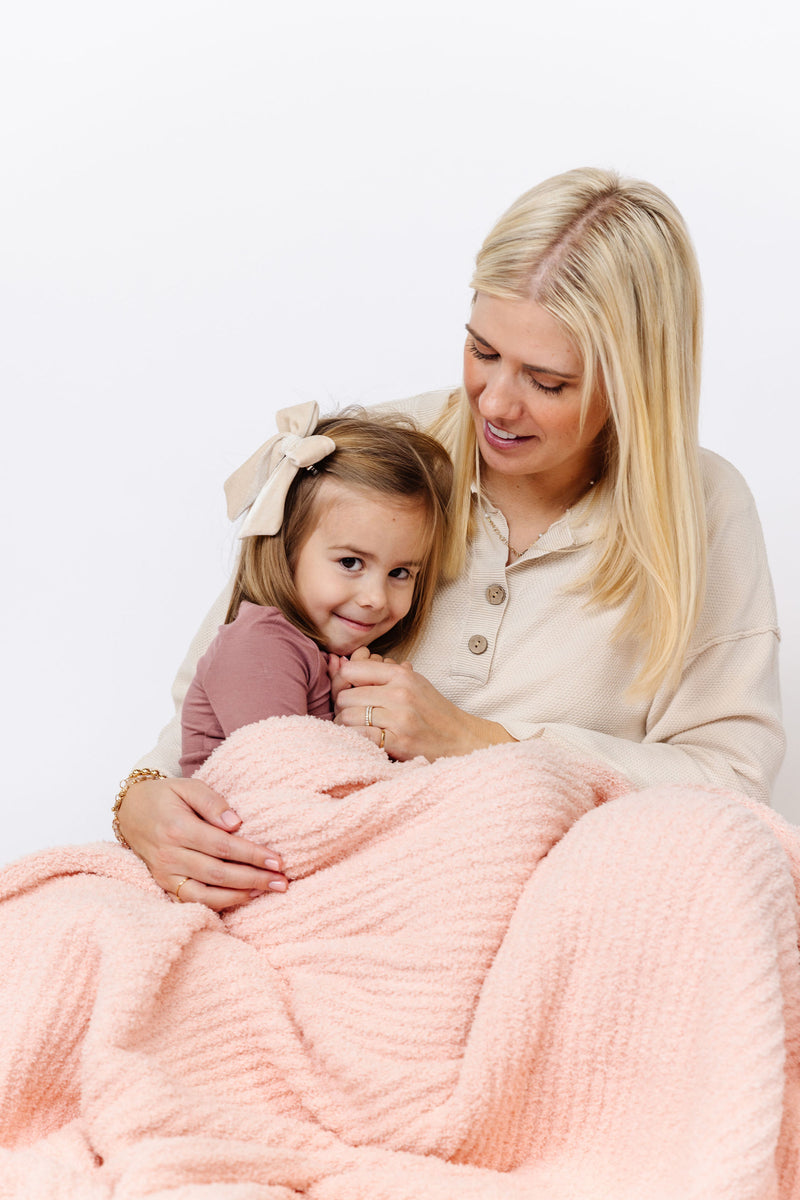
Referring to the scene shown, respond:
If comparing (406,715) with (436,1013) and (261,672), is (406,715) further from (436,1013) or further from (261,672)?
(436,1013)

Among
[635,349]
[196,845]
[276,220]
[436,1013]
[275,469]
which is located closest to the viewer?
[436,1013]

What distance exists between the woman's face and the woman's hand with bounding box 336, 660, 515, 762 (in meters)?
0.38

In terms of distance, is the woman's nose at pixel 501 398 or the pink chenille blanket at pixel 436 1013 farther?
the woman's nose at pixel 501 398

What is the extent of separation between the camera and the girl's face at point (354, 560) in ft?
6.63

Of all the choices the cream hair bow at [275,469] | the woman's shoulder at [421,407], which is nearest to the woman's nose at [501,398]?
the cream hair bow at [275,469]

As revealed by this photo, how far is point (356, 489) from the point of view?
2.05 m

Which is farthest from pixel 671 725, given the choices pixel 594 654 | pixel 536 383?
pixel 536 383

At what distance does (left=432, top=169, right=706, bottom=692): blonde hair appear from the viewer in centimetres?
196

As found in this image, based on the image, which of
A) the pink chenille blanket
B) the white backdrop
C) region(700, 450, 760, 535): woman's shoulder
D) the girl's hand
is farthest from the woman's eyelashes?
the white backdrop

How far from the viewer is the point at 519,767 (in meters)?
1.68

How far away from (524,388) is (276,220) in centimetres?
149

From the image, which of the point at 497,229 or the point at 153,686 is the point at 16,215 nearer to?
the point at 153,686

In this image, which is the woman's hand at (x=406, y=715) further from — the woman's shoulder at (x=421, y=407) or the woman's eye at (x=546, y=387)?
the woman's shoulder at (x=421, y=407)

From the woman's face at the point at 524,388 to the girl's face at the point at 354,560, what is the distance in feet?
0.57
